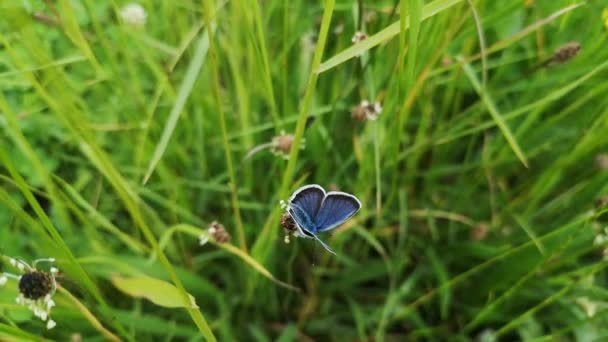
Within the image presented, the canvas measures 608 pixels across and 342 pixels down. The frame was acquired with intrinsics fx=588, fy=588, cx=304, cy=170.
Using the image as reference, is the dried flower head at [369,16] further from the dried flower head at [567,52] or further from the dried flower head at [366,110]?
the dried flower head at [567,52]

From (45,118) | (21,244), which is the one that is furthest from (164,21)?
(21,244)

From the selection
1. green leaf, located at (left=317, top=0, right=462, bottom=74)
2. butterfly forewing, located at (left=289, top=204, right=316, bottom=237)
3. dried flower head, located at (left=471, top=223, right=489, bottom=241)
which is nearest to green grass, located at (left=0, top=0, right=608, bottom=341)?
dried flower head, located at (left=471, top=223, right=489, bottom=241)

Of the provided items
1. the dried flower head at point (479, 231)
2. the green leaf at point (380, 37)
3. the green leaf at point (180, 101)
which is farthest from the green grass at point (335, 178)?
the green leaf at point (380, 37)

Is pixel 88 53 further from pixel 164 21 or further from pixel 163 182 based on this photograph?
pixel 164 21

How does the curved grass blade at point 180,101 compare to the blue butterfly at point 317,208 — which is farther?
the curved grass blade at point 180,101

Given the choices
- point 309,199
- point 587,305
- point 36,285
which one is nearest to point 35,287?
point 36,285

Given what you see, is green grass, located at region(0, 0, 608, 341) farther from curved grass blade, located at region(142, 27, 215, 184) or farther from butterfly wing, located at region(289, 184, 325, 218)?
butterfly wing, located at region(289, 184, 325, 218)
